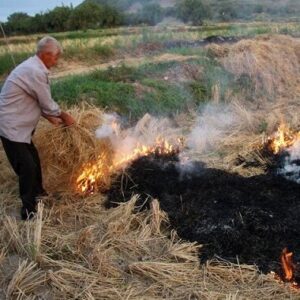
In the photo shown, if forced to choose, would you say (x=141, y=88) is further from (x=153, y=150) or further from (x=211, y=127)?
(x=153, y=150)

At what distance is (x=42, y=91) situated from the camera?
4.48 meters

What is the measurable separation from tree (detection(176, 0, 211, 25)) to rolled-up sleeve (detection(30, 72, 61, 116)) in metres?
19.0

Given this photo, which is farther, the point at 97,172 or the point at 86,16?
the point at 86,16

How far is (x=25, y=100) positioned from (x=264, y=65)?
897 cm

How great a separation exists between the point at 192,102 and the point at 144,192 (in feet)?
16.1

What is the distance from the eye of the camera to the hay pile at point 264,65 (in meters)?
11.7

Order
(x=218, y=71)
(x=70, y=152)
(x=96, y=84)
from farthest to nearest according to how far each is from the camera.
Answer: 1. (x=218, y=71)
2. (x=96, y=84)
3. (x=70, y=152)

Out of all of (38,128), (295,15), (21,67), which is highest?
(21,67)

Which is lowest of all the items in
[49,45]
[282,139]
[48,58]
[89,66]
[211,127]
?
[211,127]

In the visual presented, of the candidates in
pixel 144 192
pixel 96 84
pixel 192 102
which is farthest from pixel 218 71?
pixel 144 192

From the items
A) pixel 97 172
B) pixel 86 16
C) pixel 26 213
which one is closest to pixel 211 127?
pixel 97 172

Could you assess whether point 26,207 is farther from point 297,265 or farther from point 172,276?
point 297,265

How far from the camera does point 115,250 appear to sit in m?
4.23

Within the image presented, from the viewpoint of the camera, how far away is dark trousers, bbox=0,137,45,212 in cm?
470
